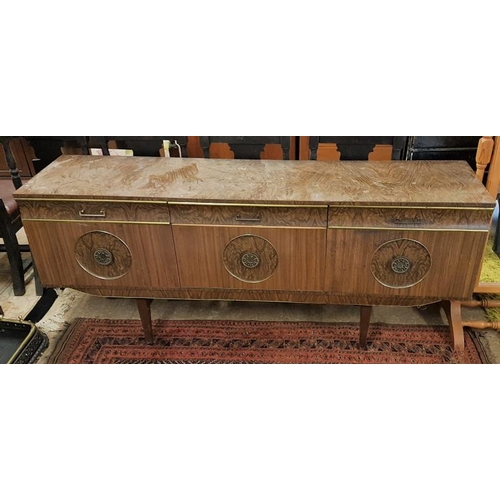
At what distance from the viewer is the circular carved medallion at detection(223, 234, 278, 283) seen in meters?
1.58

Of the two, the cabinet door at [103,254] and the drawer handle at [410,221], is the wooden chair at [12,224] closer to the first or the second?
the cabinet door at [103,254]

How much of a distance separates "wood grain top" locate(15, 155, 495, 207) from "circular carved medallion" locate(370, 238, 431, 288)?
0.15 meters

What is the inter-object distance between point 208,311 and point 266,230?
0.66m

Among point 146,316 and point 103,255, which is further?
point 146,316

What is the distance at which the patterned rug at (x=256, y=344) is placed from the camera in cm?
181

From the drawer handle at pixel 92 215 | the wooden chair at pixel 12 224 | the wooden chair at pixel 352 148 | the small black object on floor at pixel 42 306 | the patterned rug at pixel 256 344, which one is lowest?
the patterned rug at pixel 256 344

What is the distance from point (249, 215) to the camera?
154cm

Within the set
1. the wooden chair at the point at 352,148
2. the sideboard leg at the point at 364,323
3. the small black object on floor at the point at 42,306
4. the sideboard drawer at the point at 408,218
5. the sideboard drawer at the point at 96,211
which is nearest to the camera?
the sideboard drawer at the point at 408,218

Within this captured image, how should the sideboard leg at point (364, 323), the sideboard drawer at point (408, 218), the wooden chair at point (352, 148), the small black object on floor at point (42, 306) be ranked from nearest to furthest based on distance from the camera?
the sideboard drawer at point (408, 218) < the sideboard leg at point (364, 323) < the wooden chair at point (352, 148) < the small black object on floor at point (42, 306)

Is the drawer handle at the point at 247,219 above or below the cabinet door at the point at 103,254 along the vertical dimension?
above

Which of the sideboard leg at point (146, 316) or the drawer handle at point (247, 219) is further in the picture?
the sideboard leg at point (146, 316)

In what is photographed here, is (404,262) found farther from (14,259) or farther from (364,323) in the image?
(14,259)

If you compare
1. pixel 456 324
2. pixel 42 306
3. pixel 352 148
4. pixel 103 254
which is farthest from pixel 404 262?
pixel 42 306

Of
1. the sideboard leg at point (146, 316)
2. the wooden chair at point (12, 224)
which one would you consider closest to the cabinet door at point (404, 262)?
the sideboard leg at point (146, 316)
